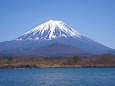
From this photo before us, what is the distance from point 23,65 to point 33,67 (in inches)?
142

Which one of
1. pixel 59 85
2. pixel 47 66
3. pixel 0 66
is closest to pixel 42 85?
pixel 59 85

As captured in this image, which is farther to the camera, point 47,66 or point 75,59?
point 75,59

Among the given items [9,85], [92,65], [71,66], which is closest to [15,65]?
[71,66]

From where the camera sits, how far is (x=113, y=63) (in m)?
80.7

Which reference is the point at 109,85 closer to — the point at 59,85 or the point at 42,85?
the point at 59,85

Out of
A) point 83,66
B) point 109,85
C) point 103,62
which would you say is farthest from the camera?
point 103,62

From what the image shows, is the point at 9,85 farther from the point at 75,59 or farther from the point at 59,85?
the point at 75,59

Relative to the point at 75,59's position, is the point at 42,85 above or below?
below

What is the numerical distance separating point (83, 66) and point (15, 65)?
20.8m

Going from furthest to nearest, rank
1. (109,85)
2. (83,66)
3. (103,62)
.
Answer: (103,62)
(83,66)
(109,85)

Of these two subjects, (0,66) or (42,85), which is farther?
(0,66)

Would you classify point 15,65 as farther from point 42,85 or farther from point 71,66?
point 42,85

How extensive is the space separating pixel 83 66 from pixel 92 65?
270cm

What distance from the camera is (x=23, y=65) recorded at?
262 feet
